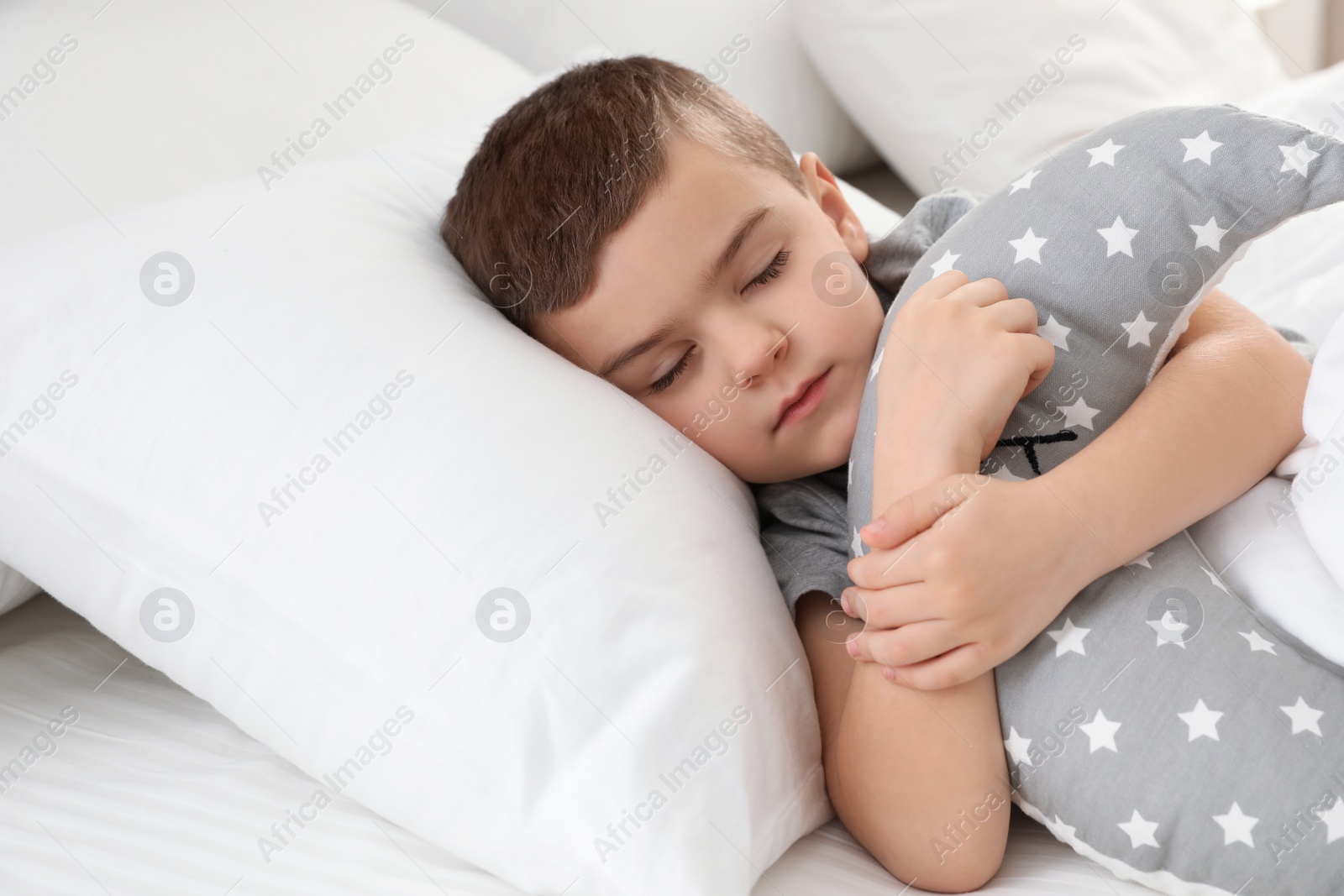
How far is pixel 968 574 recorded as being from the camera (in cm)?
61

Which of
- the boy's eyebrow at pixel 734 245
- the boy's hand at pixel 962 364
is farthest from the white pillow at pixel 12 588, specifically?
the boy's hand at pixel 962 364

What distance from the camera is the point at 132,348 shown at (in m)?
0.68

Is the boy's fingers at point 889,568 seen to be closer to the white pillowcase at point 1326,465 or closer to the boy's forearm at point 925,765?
the boy's forearm at point 925,765

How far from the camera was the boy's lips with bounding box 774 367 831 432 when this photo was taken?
817 millimetres

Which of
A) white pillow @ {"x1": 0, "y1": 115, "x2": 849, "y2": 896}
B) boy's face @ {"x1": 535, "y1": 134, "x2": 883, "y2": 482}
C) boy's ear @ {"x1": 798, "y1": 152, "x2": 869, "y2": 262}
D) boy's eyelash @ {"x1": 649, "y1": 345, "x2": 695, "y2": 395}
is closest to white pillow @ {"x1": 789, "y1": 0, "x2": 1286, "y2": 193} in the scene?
boy's ear @ {"x1": 798, "y1": 152, "x2": 869, "y2": 262}

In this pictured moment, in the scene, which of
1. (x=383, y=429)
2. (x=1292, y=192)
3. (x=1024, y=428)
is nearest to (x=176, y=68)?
(x=383, y=429)

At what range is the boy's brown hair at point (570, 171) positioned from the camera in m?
0.83

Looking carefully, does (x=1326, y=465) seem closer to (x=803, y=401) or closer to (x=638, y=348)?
(x=803, y=401)

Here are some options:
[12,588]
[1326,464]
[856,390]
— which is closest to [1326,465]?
[1326,464]

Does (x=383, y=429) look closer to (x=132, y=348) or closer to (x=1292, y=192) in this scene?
(x=132, y=348)

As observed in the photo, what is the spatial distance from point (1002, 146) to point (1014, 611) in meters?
1.11

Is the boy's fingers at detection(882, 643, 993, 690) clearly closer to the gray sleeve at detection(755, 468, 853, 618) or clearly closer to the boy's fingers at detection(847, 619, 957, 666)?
the boy's fingers at detection(847, 619, 957, 666)

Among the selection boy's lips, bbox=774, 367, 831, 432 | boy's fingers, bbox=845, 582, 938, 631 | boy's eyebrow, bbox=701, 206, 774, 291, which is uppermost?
boy's eyebrow, bbox=701, 206, 774, 291

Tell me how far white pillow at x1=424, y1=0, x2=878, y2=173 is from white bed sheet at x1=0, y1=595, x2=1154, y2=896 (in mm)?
1087
